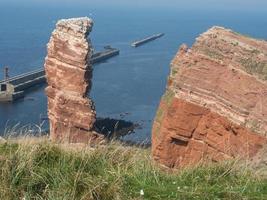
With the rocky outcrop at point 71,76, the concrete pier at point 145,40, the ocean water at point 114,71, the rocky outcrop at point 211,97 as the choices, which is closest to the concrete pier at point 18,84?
the ocean water at point 114,71

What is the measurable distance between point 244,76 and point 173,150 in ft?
9.62

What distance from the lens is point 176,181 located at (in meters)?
5.23

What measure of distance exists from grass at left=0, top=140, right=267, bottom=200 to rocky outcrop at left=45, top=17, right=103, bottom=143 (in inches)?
948

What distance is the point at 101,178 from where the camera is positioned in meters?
5.05

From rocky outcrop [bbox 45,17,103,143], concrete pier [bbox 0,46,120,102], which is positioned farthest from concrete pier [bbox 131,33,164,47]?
rocky outcrop [bbox 45,17,103,143]

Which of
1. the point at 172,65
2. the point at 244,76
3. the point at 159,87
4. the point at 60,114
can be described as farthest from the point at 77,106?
the point at 159,87

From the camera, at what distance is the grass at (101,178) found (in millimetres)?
4789

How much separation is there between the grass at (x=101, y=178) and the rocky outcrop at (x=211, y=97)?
8.21 metres

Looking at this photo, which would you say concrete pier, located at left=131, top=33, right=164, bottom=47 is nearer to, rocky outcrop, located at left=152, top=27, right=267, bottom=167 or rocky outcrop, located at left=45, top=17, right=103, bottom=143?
rocky outcrop, located at left=45, top=17, right=103, bottom=143

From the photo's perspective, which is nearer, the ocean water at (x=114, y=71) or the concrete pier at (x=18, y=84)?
the ocean water at (x=114, y=71)

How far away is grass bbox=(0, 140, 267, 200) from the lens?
479 cm

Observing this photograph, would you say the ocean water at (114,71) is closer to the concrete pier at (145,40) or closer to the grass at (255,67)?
the concrete pier at (145,40)

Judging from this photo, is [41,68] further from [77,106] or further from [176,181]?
[176,181]

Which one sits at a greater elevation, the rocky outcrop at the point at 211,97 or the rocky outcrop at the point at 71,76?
the rocky outcrop at the point at 211,97
